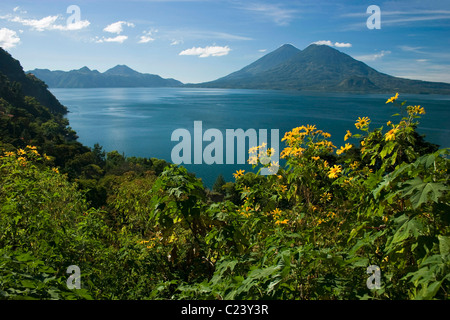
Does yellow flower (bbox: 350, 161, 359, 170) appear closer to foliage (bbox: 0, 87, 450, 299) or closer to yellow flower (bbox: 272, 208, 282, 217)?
foliage (bbox: 0, 87, 450, 299)

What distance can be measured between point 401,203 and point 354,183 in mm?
446

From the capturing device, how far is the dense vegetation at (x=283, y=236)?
1.37m

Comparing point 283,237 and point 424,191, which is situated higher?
point 424,191

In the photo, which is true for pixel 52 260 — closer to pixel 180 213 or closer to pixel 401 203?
pixel 180 213

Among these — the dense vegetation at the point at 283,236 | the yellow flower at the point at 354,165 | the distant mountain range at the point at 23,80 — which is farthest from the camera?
the distant mountain range at the point at 23,80

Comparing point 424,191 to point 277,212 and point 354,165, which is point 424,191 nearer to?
point 354,165

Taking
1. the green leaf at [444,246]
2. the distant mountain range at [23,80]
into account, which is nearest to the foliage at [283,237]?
the green leaf at [444,246]

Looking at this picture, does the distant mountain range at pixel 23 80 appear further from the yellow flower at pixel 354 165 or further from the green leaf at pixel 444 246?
the green leaf at pixel 444 246

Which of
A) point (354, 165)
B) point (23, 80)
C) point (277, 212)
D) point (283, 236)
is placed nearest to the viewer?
point (283, 236)

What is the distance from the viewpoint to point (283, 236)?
74.8 inches

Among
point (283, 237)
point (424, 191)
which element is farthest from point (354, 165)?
point (424, 191)

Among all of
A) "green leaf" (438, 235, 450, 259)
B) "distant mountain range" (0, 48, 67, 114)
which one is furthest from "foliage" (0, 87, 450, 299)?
"distant mountain range" (0, 48, 67, 114)
